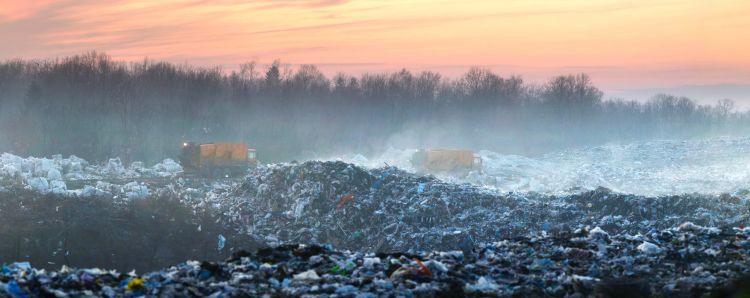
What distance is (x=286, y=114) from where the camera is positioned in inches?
2421

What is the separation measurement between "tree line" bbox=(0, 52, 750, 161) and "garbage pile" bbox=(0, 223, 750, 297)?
33768 millimetres

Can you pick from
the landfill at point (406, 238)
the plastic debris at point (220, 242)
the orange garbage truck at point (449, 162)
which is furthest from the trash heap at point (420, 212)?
the orange garbage truck at point (449, 162)

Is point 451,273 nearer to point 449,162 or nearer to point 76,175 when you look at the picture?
point 449,162

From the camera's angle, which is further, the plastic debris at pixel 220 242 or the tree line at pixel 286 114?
the tree line at pixel 286 114

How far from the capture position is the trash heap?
1814 cm

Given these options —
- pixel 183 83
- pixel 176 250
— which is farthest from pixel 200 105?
pixel 176 250

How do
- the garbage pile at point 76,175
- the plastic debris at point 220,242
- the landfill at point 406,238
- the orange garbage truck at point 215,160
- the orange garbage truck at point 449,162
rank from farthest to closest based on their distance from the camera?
1. the orange garbage truck at point 449,162
2. the orange garbage truck at point 215,160
3. the garbage pile at point 76,175
4. the plastic debris at point 220,242
5. the landfill at point 406,238

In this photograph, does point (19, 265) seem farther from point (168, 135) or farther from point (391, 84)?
point (391, 84)

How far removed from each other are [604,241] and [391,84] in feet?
206

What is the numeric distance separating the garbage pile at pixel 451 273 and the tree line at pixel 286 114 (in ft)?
111

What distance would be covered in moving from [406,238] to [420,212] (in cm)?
150

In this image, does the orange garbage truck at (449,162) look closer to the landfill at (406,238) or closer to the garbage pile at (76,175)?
the landfill at (406,238)

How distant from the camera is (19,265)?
909cm

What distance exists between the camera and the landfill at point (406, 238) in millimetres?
8406
